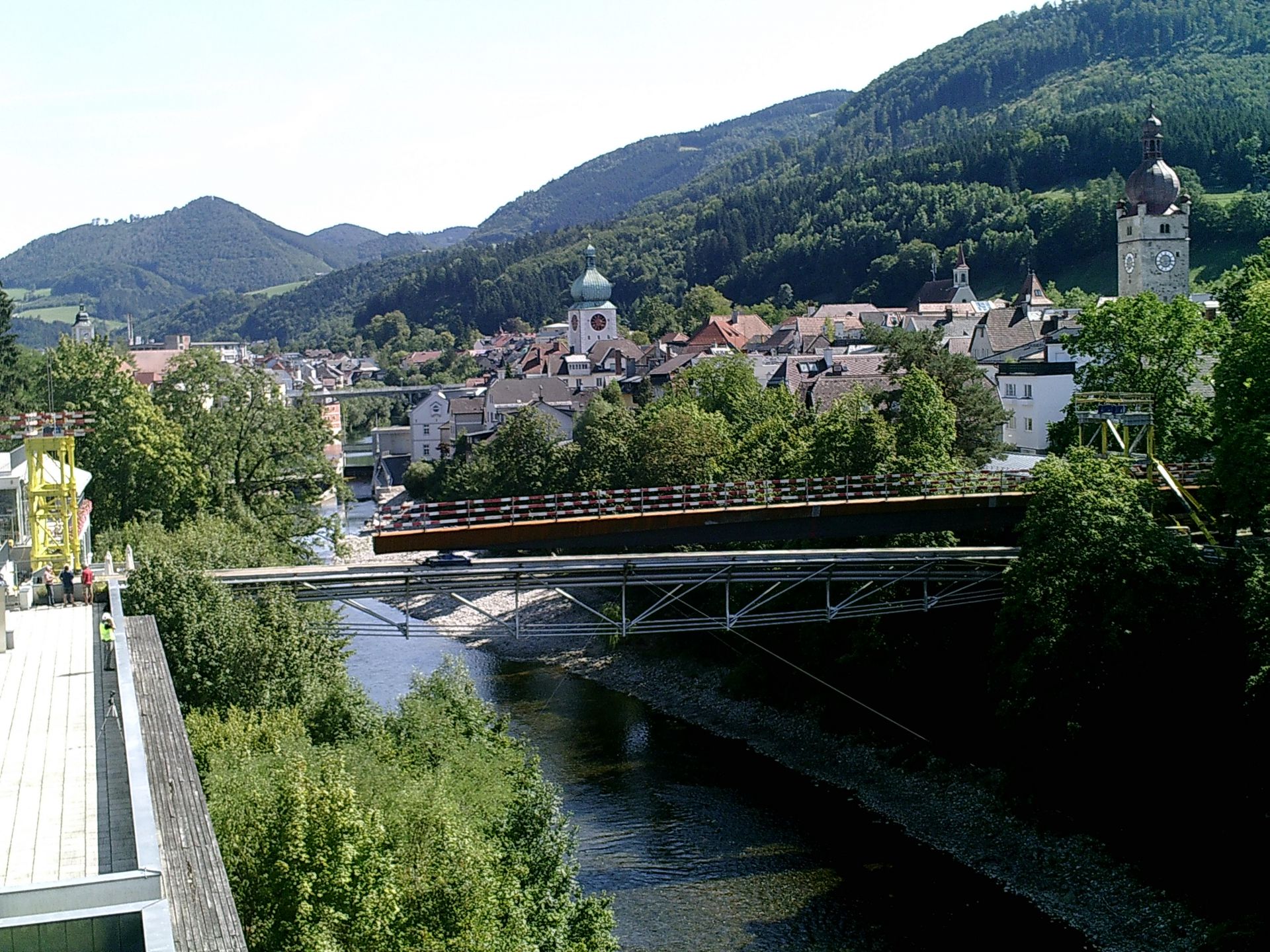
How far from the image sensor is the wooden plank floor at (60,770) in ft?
39.7

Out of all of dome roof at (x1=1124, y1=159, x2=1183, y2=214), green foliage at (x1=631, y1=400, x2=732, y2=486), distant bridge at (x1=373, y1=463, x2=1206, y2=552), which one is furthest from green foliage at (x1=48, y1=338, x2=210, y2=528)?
dome roof at (x1=1124, y1=159, x2=1183, y2=214)

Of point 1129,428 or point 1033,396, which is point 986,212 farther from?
point 1129,428

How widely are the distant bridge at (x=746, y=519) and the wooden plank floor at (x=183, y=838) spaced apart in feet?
44.3

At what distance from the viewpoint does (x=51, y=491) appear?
2738 cm

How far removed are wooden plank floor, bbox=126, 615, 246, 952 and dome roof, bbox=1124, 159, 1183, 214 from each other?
215 feet

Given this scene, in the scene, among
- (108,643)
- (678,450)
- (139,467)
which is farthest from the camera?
(678,450)

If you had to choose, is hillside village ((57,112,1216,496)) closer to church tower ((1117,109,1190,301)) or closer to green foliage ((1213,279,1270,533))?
church tower ((1117,109,1190,301))

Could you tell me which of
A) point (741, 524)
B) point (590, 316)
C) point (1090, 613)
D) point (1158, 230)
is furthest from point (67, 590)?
point (590, 316)

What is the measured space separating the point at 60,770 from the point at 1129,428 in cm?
3051

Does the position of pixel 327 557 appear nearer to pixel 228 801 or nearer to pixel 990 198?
pixel 228 801

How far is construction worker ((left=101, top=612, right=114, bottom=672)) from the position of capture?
60.6ft

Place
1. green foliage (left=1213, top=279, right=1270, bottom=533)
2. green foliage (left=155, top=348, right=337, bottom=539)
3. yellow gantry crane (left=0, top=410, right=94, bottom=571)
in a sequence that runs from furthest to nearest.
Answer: green foliage (left=155, top=348, right=337, bottom=539), green foliage (left=1213, top=279, right=1270, bottom=533), yellow gantry crane (left=0, top=410, right=94, bottom=571)

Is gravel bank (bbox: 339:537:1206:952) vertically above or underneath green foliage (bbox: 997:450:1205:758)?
underneath

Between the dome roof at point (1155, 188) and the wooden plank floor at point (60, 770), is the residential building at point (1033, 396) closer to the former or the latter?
the dome roof at point (1155, 188)
